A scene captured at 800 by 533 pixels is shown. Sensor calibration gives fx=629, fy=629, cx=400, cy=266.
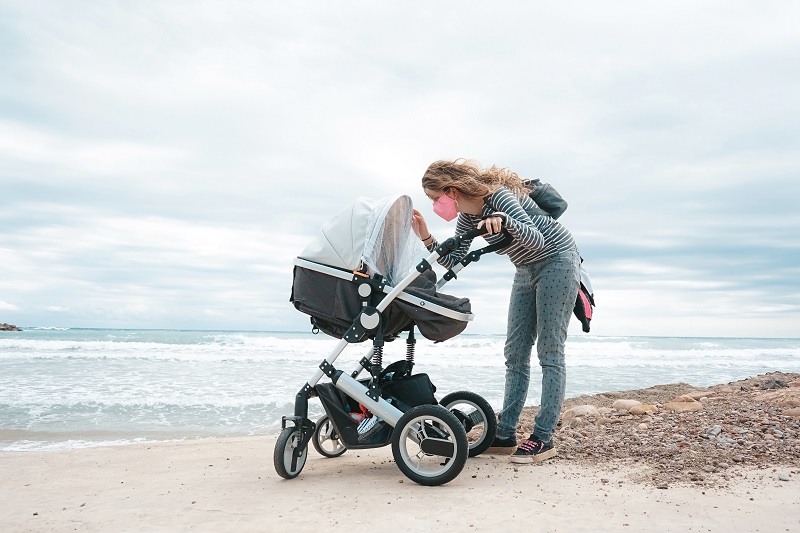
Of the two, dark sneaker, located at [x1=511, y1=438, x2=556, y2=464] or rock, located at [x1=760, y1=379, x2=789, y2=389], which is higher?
rock, located at [x1=760, y1=379, x2=789, y2=389]

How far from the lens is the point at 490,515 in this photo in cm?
282

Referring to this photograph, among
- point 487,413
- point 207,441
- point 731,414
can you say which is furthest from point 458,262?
point 207,441

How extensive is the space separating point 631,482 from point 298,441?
1838 millimetres

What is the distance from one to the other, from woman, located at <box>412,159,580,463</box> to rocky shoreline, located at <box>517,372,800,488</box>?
17.7 inches

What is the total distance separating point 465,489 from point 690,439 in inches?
68.4

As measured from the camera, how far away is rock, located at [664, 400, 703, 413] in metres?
5.45

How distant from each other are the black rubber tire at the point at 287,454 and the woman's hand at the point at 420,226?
56.0 inches

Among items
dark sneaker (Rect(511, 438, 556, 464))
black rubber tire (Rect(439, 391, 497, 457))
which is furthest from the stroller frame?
dark sneaker (Rect(511, 438, 556, 464))

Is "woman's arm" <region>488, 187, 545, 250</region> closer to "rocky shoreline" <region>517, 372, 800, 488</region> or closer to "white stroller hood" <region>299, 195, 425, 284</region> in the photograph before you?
"white stroller hood" <region>299, 195, 425, 284</region>

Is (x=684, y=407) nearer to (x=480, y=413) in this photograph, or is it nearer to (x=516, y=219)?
(x=480, y=413)

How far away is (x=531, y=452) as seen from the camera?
3816mm

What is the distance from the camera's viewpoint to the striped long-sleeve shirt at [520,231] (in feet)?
11.3

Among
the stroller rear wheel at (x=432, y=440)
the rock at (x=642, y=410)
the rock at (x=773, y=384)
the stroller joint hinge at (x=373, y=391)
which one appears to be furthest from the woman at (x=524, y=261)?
the rock at (x=773, y=384)

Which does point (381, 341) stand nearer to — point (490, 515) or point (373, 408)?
point (373, 408)
